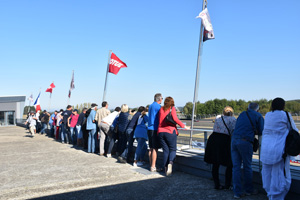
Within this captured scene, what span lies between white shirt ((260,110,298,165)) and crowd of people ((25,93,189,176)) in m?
2.11

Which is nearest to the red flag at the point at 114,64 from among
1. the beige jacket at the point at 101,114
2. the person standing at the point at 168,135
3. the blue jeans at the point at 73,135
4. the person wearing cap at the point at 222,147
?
the blue jeans at the point at 73,135

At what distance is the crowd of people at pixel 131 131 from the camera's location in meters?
6.00

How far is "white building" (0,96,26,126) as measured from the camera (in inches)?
1480

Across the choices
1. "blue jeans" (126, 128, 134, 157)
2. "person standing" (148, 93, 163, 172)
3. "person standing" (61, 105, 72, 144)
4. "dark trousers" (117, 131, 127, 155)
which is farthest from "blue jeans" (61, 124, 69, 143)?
"person standing" (148, 93, 163, 172)

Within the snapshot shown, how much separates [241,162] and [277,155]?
912 mm

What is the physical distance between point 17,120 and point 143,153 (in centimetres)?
Answer: 3616

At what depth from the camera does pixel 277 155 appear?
3.74m

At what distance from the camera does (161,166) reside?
6844 millimetres

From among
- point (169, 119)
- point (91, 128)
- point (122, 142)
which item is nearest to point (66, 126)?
point (91, 128)

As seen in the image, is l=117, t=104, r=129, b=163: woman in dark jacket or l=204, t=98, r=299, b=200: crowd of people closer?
l=204, t=98, r=299, b=200: crowd of people

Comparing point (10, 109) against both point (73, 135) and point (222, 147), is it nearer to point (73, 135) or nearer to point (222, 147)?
point (73, 135)

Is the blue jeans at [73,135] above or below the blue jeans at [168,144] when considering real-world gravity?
→ below

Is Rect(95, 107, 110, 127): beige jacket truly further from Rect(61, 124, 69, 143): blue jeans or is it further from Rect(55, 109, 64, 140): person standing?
Rect(55, 109, 64, 140): person standing

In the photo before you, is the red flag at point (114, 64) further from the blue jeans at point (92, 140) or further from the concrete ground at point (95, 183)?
the concrete ground at point (95, 183)
